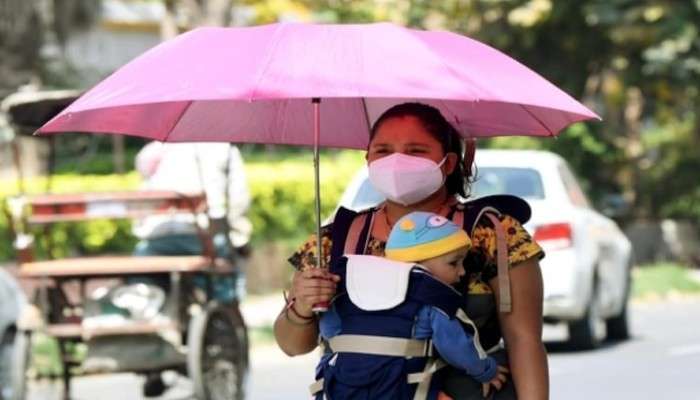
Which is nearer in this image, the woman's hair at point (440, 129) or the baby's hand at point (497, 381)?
the baby's hand at point (497, 381)

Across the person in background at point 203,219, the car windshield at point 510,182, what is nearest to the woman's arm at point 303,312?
the person in background at point 203,219

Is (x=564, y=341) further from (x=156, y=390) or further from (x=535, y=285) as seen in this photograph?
(x=535, y=285)

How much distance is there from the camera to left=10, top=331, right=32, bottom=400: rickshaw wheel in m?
9.68

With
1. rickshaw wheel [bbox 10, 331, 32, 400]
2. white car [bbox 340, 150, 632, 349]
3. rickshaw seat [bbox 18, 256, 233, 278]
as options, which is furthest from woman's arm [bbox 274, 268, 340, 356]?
white car [bbox 340, 150, 632, 349]

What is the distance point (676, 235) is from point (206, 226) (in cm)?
1772

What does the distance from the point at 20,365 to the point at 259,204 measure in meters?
11.3

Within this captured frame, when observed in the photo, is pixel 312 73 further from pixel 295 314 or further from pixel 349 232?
Result: pixel 295 314

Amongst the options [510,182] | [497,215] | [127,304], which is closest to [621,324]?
[510,182]

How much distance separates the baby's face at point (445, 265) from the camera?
13.9 ft

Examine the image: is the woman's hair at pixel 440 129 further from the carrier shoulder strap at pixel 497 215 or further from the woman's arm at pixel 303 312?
the woman's arm at pixel 303 312

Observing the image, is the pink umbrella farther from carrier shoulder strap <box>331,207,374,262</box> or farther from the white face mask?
carrier shoulder strap <box>331,207,374,262</box>

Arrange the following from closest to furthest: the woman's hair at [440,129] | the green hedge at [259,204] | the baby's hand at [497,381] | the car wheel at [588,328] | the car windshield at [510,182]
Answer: the baby's hand at [497,381] < the woman's hair at [440,129] < the car windshield at [510,182] < the car wheel at [588,328] < the green hedge at [259,204]

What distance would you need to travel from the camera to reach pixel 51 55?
3183cm

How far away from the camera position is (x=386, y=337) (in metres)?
4.18
